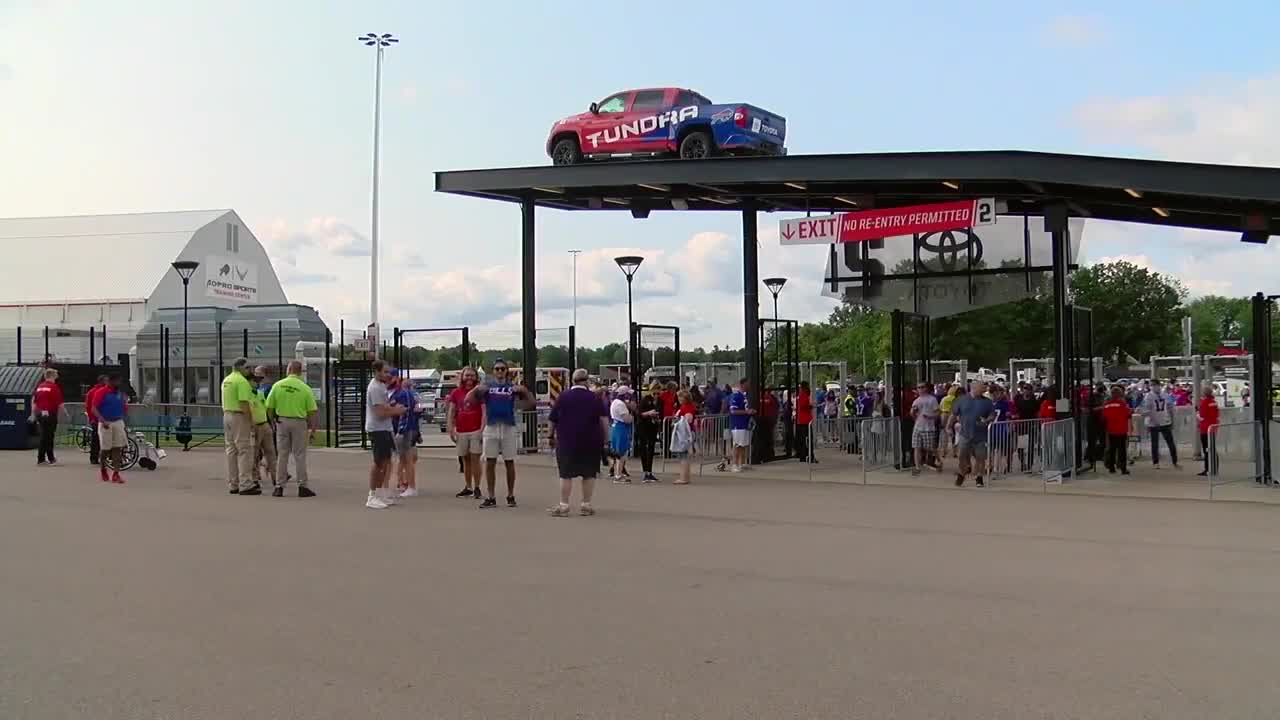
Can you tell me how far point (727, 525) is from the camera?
13.6m

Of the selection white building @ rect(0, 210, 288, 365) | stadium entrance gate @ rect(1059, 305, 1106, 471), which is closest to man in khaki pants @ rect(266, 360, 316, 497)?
stadium entrance gate @ rect(1059, 305, 1106, 471)

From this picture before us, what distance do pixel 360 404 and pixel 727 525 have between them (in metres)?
16.2

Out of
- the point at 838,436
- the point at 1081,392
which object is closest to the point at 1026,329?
the point at 838,436

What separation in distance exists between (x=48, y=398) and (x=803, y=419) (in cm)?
1407

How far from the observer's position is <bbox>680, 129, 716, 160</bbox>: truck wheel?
23406mm

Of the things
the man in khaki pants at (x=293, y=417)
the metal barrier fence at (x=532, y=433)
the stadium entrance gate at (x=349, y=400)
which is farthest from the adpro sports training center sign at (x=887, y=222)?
the stadium entrance gate at (x=349, y=400)

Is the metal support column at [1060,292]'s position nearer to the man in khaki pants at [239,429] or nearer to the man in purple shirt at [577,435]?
the man in purple shirt at [577,435]

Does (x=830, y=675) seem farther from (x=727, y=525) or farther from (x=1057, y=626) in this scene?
(x=727, y=525)

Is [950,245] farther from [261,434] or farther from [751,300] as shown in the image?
[261,434]

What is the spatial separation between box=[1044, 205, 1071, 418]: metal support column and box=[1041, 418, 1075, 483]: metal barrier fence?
1.42 ft

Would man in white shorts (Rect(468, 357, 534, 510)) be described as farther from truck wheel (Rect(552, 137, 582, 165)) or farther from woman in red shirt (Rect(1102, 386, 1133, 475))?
woman in red shirt (Rect(1102, 386, 1133, 475))

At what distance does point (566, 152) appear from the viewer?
25297mm

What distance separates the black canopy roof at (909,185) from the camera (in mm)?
17703

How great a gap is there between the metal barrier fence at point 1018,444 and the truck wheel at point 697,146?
7.77 meters
